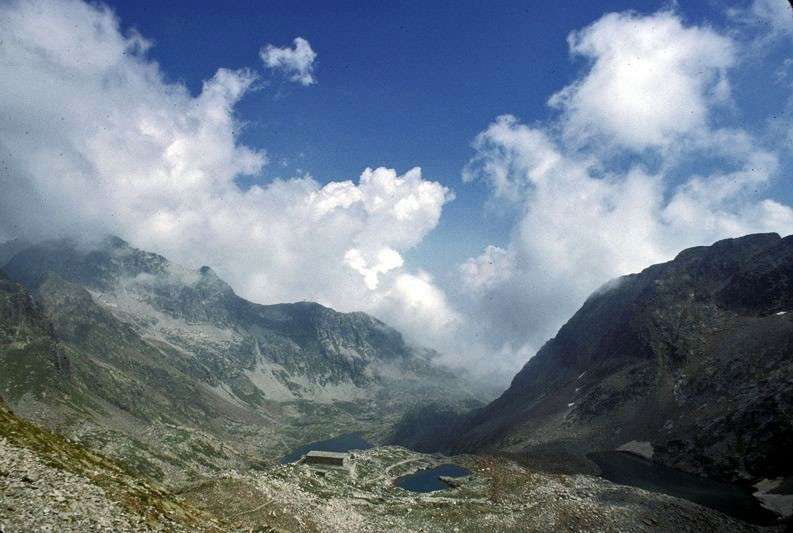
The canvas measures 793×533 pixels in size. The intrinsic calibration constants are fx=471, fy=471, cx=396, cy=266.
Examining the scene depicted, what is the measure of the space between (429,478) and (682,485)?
76208 mm

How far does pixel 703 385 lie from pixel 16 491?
22560 centimetres

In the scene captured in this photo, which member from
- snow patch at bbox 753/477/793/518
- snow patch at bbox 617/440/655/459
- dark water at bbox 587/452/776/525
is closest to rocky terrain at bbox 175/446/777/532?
dark water at bbox 587/452/776/525

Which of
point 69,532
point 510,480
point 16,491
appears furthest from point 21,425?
point 510,480

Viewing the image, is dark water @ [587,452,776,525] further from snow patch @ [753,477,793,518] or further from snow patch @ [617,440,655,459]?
snow patch @ [617,440,655,459]

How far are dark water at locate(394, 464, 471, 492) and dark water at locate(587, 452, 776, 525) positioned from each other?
48262 millimetres

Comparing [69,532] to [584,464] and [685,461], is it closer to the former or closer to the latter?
[584,464]

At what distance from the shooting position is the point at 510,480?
11788cm

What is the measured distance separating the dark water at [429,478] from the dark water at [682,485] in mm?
48262

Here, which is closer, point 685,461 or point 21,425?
point 21,425

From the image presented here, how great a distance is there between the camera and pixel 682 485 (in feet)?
461

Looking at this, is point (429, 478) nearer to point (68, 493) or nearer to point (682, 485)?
point (682, 485)

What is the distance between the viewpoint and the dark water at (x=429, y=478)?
143 m

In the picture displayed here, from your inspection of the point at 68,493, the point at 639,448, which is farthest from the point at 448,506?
the point at 639,448

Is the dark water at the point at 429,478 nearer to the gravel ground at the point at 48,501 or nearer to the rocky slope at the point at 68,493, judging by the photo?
the rocky slope at the point at 68,493
